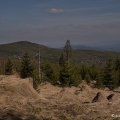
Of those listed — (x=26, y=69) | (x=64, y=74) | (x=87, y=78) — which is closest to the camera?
(x=26, y=69)

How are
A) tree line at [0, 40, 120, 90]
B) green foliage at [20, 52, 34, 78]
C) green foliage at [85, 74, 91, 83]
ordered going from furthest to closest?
1. green foliage at [85, 74, 91, 83]
2. tree line at [0, 40, 120, 90]
3. green foliage at [20, 52, 34, 78]

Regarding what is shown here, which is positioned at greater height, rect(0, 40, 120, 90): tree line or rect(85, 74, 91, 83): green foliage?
rect(0, 40, 120, 90): tree line

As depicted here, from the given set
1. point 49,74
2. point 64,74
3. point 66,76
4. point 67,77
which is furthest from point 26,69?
point 49,74

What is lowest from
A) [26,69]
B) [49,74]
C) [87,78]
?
[87,78]

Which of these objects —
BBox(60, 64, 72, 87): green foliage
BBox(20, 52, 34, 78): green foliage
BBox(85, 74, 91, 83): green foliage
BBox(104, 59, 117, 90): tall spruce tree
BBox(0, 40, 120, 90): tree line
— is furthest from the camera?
BBox(85, 74, 91, 83): green foliage

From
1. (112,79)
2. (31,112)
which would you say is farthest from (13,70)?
(31,112)

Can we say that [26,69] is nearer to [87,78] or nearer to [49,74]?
[49,74]

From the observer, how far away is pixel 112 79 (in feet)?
164

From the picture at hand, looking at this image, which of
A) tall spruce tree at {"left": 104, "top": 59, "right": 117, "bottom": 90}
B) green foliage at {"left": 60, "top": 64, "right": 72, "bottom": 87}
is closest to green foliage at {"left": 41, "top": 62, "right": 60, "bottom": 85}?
green foliage at {"left": 60, "top": 64, "right": 72, "bottom": 87}

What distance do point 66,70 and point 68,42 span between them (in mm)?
39358

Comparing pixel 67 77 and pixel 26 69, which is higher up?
pixel 26 69

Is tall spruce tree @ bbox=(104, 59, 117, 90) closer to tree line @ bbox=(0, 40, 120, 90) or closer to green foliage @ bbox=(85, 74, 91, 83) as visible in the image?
tree line @ bbox=(0, 40, 120, 90)

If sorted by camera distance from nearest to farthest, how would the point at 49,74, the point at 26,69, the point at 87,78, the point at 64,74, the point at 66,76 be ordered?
the point at 26,69 < the point at 64,74 < the point at 66,76 < the point at 49,74 < the point at 87,78

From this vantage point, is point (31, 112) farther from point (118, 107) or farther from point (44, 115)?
point (118, 107)
